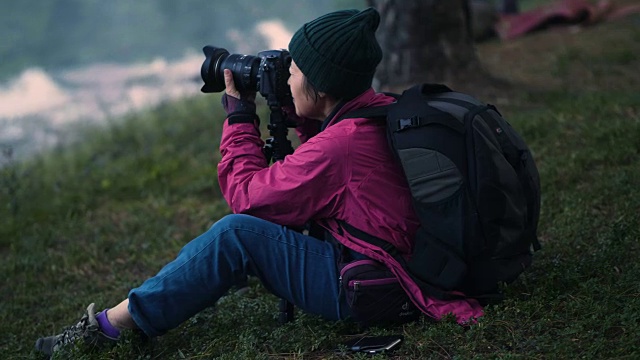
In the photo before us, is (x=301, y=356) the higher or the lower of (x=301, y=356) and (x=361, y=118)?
the lower

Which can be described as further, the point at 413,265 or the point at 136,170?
the point at 136,170

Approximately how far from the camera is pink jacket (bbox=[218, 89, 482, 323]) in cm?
292

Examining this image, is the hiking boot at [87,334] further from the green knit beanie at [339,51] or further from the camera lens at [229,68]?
the green knit beanie at [339,51]

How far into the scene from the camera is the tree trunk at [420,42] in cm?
623

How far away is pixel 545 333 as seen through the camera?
112 inches

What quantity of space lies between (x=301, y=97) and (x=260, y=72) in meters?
0.22

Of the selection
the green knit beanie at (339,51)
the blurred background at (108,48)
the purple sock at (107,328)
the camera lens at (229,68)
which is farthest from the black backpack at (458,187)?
the blurred background at (108,48)

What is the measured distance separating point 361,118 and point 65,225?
3.21 m

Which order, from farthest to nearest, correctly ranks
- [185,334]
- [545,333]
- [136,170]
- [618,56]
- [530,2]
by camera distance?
[530,2], [618,56], [136,170], [185,334], [545,333]

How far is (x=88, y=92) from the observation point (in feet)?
41.9

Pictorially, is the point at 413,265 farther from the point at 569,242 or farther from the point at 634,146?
the point at 634,146

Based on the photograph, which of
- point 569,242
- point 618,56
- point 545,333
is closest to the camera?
point 545,333

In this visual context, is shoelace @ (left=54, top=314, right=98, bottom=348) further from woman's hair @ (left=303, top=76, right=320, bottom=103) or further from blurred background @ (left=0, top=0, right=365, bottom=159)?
blurred background @ (left=0, top=0, right=365, bottom=159)

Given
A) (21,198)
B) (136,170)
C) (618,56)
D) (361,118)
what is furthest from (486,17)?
(361,118)
